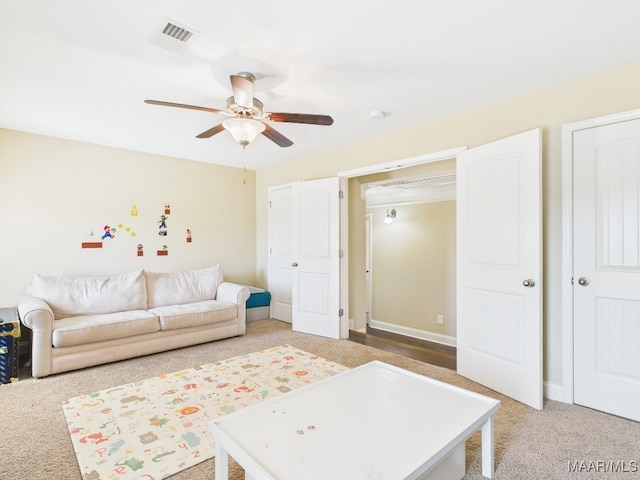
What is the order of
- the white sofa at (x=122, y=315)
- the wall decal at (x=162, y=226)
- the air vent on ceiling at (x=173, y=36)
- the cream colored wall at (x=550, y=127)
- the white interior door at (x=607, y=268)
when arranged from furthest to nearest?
the wall decal at (x=162, y=226) < the white sofa at (x=122, y=315) < the cream colored wall at (x=550, y=127) < the white interior door at (x=607, y=268) < the air vent on ceiling at (x=173, y=36)

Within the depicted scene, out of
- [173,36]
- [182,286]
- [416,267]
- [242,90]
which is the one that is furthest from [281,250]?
[173,36]

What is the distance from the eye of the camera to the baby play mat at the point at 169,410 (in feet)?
6.13

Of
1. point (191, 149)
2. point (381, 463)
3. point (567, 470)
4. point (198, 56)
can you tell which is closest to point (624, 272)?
point (567, 470)

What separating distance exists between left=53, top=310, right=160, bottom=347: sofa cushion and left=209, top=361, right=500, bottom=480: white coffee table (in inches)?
90.3

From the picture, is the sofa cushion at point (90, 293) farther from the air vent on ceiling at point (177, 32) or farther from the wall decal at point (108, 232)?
the air vent on ceiling at point (177, 32)

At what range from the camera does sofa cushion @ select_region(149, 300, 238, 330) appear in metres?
3.66

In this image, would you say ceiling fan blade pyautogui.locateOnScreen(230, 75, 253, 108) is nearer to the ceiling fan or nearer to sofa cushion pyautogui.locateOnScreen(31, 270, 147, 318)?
the ceiling fan

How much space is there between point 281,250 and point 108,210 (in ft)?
7.58

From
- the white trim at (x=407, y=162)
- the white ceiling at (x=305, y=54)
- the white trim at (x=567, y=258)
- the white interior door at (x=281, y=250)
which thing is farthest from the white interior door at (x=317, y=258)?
the white trim at (x=567, y=258)

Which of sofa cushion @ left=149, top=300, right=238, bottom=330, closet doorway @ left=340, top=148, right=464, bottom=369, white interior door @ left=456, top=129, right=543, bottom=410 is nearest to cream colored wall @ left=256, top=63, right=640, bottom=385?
white interior door @ left=456, top=129, right=543, bottom=410

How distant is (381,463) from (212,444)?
120cm

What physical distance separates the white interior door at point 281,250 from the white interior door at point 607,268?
3419mm

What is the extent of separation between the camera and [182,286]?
4395 millimetres

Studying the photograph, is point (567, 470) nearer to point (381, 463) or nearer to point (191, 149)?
point (381, 463)
